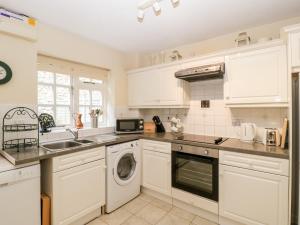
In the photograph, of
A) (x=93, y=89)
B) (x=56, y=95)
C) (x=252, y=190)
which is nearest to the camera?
(x=252, y=190)

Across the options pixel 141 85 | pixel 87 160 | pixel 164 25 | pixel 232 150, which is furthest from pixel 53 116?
pixel 232 150

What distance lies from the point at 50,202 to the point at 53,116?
3.85 ft

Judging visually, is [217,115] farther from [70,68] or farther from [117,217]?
[70,68]

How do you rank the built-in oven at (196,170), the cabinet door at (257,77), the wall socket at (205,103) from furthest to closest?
the wall socket at (205,103), the built-in oven at (196,170), the cabinet door at (257,77)

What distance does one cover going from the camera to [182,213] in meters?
2.08

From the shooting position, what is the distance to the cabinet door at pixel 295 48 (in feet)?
4.86

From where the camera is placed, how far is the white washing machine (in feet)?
6.79

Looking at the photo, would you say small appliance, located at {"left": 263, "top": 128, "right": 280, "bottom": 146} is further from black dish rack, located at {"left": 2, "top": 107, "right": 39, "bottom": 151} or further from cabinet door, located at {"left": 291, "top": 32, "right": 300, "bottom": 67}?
black dish rack, located at {"left": 2, "top": 107, "right": 39, "bottom": 151}

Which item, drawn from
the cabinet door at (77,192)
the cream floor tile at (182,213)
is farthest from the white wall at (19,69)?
the cream floor tile at (182,213)

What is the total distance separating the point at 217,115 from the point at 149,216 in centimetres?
160

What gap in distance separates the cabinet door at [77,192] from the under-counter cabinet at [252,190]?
1.36 meters

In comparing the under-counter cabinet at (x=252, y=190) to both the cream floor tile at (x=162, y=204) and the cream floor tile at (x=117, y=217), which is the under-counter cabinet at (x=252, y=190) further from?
the cream floor tile at (x=117, y=217)

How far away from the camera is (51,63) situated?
2.26m

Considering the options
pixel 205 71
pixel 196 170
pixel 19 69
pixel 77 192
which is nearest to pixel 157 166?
pixel 196 170
